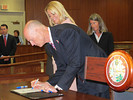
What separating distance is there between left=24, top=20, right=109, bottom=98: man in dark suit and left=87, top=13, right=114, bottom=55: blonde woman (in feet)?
5.96

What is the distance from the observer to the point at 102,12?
44.8 ft

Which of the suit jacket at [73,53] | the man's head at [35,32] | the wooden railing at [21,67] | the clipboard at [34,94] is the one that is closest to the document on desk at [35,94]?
the clipboard at [34,94]

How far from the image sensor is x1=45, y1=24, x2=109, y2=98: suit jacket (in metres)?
1.88

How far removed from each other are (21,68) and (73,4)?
23.6ft

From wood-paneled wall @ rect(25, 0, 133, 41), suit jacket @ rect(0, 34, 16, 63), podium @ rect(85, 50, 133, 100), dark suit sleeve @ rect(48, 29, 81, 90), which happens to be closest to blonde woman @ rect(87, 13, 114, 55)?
dark suit sleeve @ rect(48, 29, 81, 90)

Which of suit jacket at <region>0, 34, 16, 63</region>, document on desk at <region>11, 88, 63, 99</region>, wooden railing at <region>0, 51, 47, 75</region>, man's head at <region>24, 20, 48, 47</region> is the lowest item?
wooden railing at <region>0, 51, 47, 75</region>

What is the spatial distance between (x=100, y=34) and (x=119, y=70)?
9.54ft

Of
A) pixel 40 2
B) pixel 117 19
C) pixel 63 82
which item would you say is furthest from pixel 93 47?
pixel 117 19

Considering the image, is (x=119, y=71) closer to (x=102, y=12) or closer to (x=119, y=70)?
(x=119, y=70)

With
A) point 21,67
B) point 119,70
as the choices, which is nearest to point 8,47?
point 21,67

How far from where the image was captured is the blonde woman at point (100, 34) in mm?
3863

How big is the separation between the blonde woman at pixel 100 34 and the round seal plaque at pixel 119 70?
2.75 meters

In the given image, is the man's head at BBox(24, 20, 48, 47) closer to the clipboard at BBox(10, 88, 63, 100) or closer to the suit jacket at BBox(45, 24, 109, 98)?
the suit jacket at BBox(45, 24, 109, 98)

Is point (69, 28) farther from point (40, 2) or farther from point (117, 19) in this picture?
point (117, 19)
